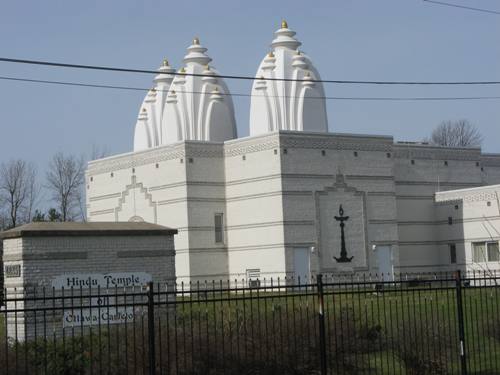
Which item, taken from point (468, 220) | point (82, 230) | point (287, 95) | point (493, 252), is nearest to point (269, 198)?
point (287, 95)

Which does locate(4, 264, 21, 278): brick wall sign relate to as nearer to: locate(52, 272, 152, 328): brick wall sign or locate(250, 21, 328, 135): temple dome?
locate(52, 272, 152, 328): brick wall sign

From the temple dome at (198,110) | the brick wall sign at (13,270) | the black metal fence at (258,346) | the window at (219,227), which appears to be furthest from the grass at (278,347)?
the temple dome at (198,110)

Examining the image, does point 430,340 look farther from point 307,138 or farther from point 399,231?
point 399,231

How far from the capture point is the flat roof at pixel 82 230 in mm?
22419

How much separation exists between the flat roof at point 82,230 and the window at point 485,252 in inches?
1037

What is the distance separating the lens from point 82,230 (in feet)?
76.2

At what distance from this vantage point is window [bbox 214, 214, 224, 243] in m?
47.0

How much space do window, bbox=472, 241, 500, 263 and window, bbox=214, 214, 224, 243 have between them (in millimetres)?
11821

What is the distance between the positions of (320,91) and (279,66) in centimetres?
228

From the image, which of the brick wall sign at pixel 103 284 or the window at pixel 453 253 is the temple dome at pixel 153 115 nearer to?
the window at pixel 453 253

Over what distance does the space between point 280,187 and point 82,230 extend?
21554 millimetres

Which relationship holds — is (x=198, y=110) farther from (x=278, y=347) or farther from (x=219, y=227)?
(x=278, y=347)

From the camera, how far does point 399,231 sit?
165ft

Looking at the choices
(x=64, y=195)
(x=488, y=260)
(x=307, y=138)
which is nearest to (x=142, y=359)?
(x=307, y=138)
